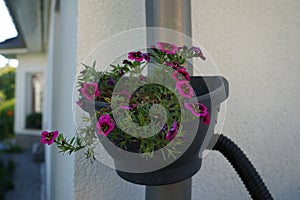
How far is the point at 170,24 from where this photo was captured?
1.00m

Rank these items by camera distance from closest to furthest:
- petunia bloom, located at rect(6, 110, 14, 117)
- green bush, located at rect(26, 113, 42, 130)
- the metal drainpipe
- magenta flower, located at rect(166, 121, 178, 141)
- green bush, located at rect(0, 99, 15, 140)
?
magenta flower, located at rect(166, 121, 178, 141), the metal drainpipe, green bush, located at rect(26, 113, 42, 130), green bush, located at rect(0, 99, 15, 140), petunia bloom, located at rect(6, 110, 14, 117)

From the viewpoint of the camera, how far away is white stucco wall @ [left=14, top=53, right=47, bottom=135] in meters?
9.11

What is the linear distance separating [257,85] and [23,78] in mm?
8995

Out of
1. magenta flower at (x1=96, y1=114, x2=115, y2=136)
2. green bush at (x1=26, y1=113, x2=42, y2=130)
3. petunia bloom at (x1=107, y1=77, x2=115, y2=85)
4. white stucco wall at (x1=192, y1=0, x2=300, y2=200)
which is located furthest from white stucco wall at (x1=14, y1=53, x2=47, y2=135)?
magenta flower at (x1=96, y1=114, x2=115, y2=136)

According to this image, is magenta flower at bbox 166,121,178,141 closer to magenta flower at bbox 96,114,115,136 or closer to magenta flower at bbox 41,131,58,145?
magenta flower at bbox 96,114,115,136

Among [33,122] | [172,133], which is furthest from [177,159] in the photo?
[33,122]

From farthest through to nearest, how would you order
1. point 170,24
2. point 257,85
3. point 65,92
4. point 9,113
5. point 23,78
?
1. point 9,113
2. point 23,78
3. point 65,92
4. point 257,85
5. point 170,24

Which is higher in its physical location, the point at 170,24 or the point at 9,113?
the point at 170,24

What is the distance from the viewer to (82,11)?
4.11ft

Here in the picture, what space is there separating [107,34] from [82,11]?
0.15 meters

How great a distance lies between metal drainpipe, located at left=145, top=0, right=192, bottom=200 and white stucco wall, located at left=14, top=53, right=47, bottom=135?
878 cm

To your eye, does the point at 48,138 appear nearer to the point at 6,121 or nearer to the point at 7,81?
the point at 6,121

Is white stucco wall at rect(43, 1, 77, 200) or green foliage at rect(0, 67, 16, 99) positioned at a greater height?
green foliage at rect(0, 67, 16, 99)

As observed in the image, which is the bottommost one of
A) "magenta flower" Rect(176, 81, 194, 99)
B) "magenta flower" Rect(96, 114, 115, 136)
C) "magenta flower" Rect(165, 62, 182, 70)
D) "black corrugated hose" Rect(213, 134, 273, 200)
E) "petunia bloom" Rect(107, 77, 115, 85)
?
"black corrugated hose" Rect(213, 134, 273, 200)
